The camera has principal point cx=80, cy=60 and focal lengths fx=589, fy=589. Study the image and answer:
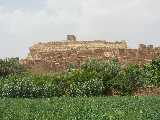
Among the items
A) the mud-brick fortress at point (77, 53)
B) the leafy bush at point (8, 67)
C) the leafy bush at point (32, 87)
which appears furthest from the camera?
the mud-brick fortress at point (77, 53)

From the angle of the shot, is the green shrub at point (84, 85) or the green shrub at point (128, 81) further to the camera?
the green shrub at point (128, 81)

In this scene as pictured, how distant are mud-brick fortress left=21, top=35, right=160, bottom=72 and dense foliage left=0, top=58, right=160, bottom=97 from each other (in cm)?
463

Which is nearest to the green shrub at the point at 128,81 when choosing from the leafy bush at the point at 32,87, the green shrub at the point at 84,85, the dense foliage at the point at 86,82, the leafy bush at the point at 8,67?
the dense foliage at the point at 86,82

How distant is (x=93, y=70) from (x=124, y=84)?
225 cm

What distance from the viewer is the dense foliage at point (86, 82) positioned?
28734mm

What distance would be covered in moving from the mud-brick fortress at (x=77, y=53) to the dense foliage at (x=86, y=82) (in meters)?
4.63

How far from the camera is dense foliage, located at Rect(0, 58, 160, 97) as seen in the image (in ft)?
94.3

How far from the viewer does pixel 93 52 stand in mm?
36312

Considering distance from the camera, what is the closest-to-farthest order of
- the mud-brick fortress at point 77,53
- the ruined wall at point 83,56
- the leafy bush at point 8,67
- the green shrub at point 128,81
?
the green shrub at point 128,81 → the leafy bush at point 8,67 → the ruined wall at point 83,56 → the mud-brick fortress at point 77,53

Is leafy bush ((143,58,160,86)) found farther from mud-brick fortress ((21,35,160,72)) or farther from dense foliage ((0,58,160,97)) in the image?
mud-brick fortress ((21,35,160,72))

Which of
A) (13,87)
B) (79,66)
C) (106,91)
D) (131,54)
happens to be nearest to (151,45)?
(131,54)

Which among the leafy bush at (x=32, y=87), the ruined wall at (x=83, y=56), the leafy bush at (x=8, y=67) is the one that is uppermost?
the ruined wall at (x=83, y=56)

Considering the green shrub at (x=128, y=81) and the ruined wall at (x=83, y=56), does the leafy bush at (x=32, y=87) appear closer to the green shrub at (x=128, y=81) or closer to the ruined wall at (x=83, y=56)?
the green shrub at (x=128, y=81)

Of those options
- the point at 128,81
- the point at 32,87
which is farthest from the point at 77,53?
the point at 32,87
